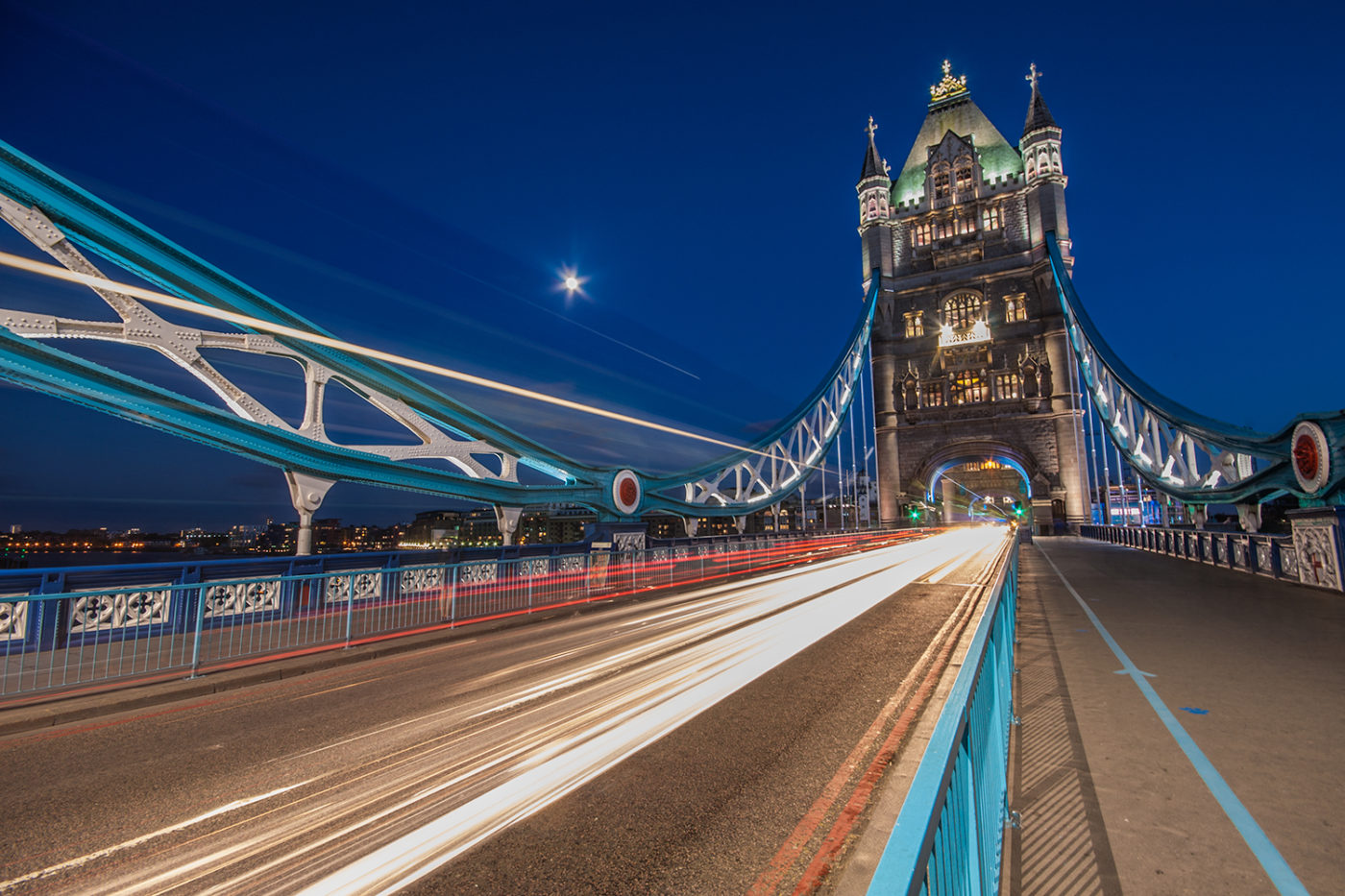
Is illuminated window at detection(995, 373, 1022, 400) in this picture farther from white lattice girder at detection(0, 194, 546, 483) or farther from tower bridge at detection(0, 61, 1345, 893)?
white lattice girder at detection(0, 194, 546, 483)

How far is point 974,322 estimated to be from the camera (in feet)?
186

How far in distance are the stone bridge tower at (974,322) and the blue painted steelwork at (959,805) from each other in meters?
55.8

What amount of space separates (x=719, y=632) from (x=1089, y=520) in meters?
51.7

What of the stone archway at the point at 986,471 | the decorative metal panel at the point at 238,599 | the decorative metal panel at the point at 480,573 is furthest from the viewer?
the stone archway at the point at 986,471

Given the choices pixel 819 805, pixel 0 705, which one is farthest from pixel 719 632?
pixel 0 705

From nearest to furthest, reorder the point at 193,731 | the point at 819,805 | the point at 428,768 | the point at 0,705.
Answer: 1. the point at 819,805
2. the point at 428,768
3. the point at 193,731
4. the point at 0,705

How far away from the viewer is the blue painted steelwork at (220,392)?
38.9 ft

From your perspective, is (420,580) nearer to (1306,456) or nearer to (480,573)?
(480,573)

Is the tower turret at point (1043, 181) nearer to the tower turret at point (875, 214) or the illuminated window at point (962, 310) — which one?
the illuminated window at point (962, 310)

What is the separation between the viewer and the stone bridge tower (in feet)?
171

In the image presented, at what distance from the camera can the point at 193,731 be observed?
19.1 feet

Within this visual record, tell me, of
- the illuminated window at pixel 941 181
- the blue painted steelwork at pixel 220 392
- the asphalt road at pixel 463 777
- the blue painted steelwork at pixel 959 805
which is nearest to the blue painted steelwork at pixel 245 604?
the asphalt road at pixel 463 777

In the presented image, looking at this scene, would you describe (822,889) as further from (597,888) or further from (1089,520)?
(1089,520)

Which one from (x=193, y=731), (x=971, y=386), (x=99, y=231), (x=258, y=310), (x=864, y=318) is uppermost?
(x=864, y=318)
